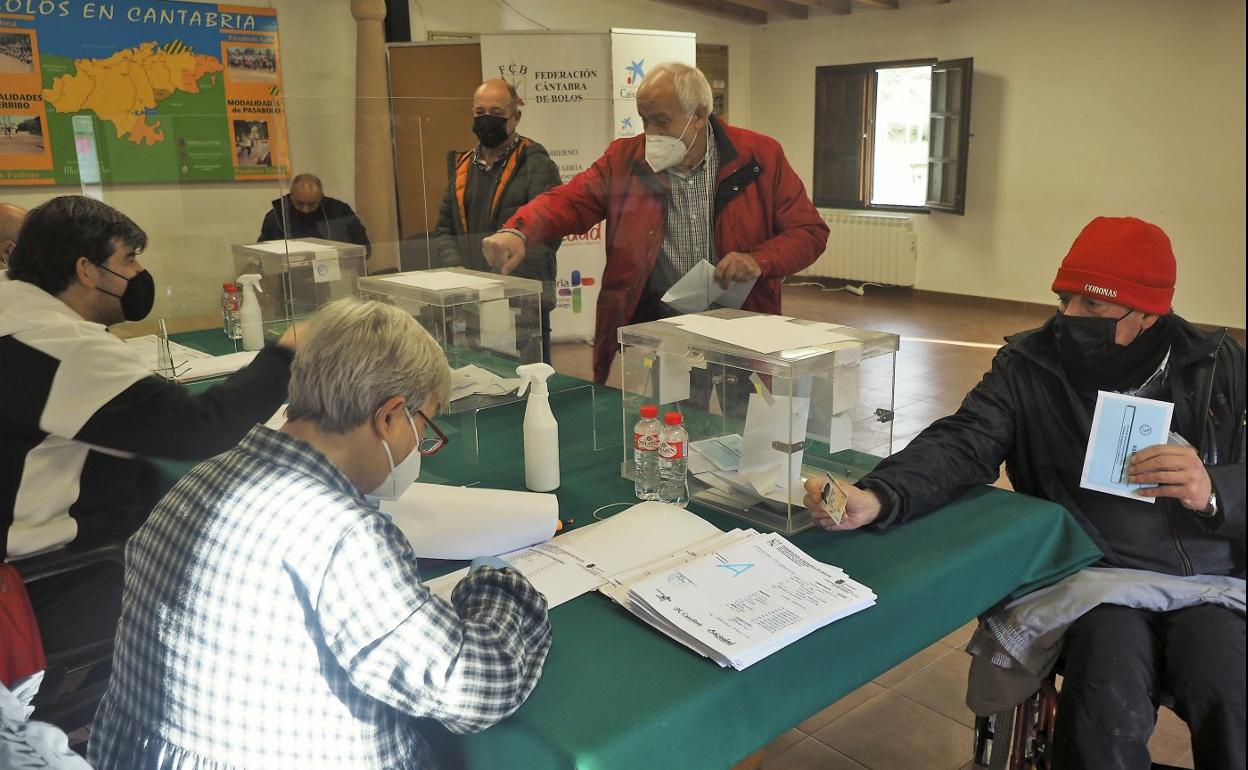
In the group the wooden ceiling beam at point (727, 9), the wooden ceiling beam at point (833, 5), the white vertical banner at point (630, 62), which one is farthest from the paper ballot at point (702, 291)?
the wooden ceiling beam at point (727, 9)

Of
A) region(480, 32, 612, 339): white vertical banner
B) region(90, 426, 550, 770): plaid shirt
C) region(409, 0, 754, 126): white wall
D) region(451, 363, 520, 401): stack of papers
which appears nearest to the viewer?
region(90, 426, 550, 770): plaid shirt

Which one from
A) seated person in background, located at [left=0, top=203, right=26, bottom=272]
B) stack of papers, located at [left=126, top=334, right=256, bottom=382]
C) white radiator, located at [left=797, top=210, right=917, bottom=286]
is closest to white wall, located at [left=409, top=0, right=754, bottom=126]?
white radiator, located at [left=797, top=210, right=917, bottom=286]

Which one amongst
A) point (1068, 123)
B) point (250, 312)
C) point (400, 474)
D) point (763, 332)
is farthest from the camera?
point (1068, 123)

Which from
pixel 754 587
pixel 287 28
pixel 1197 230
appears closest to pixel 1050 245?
pixel 1197 230

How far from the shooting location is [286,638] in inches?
40.8

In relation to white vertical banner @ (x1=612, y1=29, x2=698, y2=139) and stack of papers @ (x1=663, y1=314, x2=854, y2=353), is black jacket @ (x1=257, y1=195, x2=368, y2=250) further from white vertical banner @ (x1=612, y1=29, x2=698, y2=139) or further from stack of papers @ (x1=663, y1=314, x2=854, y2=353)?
white vertical banner @ (x1=612, y1=29, x2=698, y2=139)

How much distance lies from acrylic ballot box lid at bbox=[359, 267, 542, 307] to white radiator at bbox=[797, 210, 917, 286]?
6.40 metres

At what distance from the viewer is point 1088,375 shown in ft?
5.73

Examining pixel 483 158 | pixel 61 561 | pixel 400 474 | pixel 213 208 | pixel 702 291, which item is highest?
pixel 483 158

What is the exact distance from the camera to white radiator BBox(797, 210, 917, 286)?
8.25 meters

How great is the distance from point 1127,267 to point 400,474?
4.13 ft

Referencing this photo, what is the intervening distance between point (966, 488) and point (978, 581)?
28 cm

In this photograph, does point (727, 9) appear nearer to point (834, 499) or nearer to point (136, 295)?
point (136, 295)

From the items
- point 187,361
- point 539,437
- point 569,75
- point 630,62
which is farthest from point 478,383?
point 630,62
